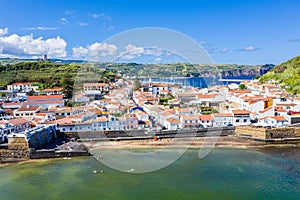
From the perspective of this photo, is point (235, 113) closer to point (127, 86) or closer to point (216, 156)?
point (216, 156)

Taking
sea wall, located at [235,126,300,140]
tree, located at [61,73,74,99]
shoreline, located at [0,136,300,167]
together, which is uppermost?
tree, located at [61,73,74,99]

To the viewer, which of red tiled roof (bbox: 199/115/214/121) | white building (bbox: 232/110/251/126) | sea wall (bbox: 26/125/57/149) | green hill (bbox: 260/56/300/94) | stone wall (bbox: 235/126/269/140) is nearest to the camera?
sea wall (bbox: 26/125/57/149)

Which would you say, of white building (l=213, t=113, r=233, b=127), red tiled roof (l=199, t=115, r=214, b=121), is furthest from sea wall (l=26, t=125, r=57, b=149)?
white building (l=213, t=113, r=233, b=127)

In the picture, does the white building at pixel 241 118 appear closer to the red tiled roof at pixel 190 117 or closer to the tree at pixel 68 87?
the red tiled roof at pixel 190 117

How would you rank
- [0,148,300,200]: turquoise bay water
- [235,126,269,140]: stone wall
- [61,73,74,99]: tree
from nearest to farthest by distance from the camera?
[0,148,300,200]: turquoise bay water, [235,126,269,140]: stone wall, [61,73,74,99]: tree

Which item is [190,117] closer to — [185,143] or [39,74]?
[185,143]

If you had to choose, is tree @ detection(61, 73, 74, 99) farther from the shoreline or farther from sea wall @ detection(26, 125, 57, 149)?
the shoreline

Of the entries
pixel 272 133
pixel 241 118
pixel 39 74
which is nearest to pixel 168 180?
pixel 272 133

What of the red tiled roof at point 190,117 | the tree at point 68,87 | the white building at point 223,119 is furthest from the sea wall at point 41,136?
the tree at point 68,87
